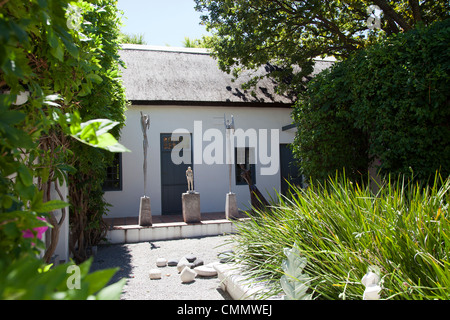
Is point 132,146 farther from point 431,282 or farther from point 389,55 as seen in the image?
point 431,282

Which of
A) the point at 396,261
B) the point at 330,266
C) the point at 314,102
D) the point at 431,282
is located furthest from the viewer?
the point at 314,102

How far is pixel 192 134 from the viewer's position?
1227 cm

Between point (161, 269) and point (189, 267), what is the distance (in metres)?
0.57

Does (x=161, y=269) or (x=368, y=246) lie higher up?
Result: (x=368, y=246)

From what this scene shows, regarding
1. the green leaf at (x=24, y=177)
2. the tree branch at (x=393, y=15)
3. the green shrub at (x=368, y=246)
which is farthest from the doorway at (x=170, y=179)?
the green leaf at (x=24, y=177)

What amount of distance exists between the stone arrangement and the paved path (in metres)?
0.09

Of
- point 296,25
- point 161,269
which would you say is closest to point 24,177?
point 161,269

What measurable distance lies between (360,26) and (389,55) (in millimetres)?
7417

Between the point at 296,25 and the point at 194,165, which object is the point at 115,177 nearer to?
the point at 194,165

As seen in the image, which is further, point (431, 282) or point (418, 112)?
point (418, 112)

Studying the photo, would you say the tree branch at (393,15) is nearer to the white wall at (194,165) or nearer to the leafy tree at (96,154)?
the white wall at (194,165)

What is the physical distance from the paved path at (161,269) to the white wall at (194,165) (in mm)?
3298
